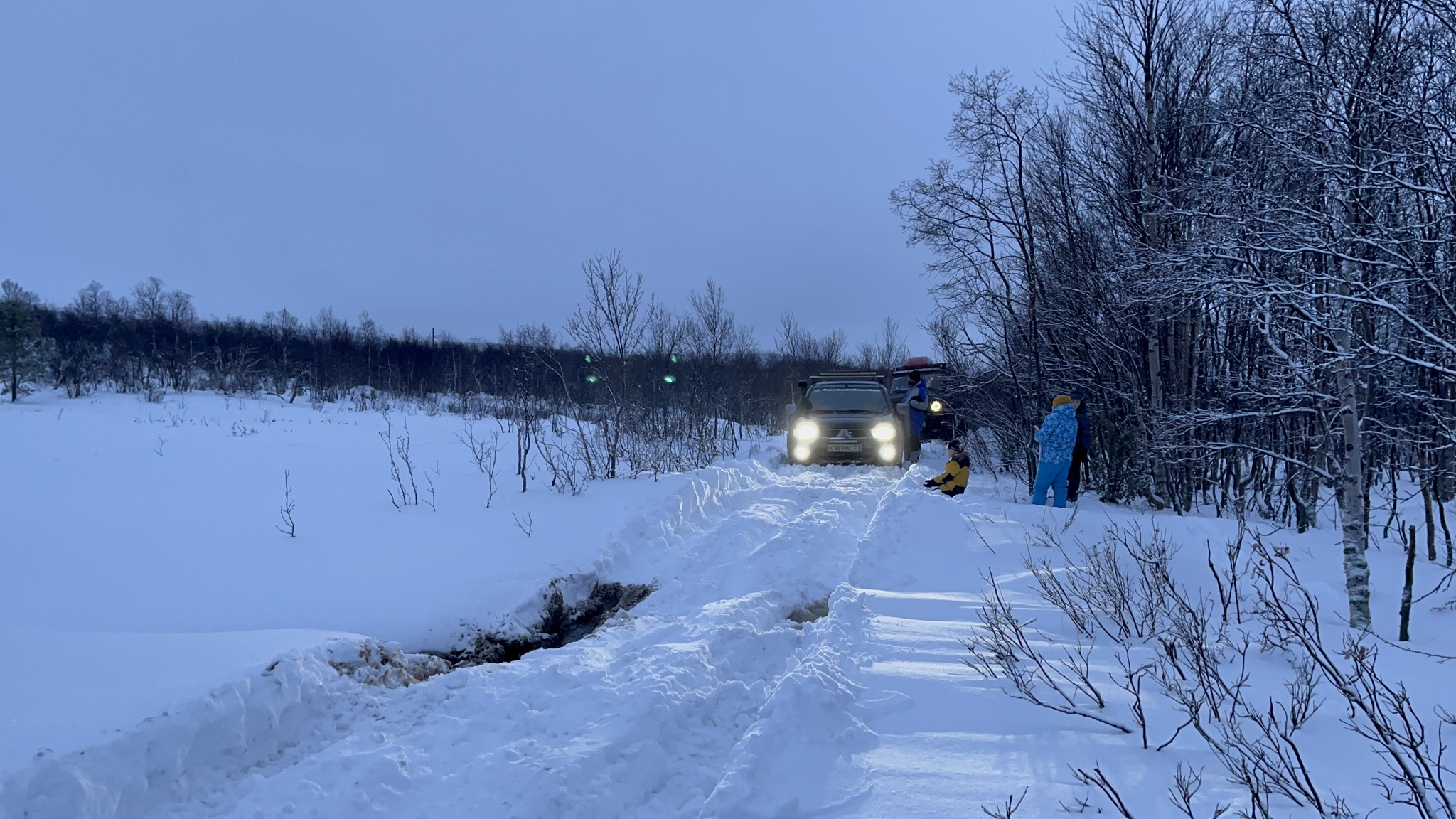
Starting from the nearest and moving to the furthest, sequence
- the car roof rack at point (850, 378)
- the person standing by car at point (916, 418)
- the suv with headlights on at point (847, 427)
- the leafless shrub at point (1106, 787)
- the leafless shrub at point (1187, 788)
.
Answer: the leafless shrub at point (1106, 787), the leafless shrub at point (1187, 788), the suv with headlights on at point (847, 427), the car roof rack at point (850, 378), the person standing by car at point (916, 418)

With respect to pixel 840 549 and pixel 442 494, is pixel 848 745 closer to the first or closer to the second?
pixel 840 549

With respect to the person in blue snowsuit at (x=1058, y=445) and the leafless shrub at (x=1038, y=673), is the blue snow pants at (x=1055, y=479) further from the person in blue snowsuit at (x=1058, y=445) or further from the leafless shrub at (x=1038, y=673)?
the leafless shrub at (x=1038, y=673)

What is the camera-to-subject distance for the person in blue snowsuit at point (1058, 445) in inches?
336

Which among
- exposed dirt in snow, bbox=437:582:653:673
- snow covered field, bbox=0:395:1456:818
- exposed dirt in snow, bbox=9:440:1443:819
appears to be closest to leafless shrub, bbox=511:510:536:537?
snow covered field, bbox=0:395:1456:818

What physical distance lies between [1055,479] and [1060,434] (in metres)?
0.69

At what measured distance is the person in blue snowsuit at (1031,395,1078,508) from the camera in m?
8.53

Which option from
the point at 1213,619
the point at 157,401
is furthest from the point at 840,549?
the point at 157,401

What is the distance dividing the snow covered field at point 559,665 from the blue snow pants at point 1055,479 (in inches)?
34.8

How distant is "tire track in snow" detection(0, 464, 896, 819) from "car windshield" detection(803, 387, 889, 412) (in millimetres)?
7435

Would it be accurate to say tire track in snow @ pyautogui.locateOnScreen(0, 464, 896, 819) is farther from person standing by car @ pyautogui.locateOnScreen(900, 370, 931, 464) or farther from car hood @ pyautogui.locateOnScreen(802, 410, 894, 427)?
person standing by car @ pyautogui.locateOnScreen(900, 370, 931, 464)

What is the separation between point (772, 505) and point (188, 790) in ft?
21.8

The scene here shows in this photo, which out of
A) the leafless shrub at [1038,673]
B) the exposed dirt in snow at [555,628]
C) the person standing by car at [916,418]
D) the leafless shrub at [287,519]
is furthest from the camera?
the person standing by car at [916,418]

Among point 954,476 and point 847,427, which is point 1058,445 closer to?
point 954,476

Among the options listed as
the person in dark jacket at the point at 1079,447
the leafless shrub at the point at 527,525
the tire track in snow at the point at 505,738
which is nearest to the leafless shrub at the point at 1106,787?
the tire track in snow at the point at 505,738
